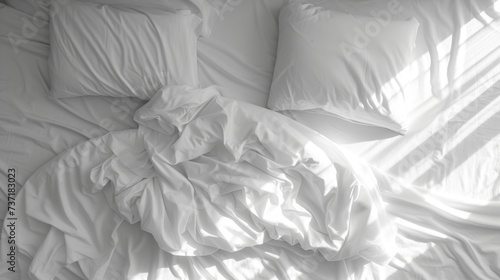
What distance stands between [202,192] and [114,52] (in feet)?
1.98

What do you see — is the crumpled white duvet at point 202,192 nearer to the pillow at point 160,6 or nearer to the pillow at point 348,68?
the pillow at point 348,68

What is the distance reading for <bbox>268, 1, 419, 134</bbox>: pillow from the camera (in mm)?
1785

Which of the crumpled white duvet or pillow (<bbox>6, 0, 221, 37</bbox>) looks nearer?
the crumpled white duvet

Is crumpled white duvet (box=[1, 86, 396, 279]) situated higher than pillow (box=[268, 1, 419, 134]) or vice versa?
pillow (box=[268, 1, 419, 134])

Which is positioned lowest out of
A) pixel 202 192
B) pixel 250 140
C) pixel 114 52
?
pixel 202 192

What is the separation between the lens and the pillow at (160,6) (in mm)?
1862

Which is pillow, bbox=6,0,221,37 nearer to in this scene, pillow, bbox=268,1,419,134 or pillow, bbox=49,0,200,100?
pillow, bbox=49,0,200,100

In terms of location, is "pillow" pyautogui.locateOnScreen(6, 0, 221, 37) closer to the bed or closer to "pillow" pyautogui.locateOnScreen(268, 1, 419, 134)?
the bed

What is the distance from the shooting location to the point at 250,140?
169 cm

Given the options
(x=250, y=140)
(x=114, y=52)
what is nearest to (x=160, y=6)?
(x=114, y=52)

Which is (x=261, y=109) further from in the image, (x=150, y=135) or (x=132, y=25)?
(x=132, y=25)

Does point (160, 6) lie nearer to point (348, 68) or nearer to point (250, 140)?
point (250, 140)

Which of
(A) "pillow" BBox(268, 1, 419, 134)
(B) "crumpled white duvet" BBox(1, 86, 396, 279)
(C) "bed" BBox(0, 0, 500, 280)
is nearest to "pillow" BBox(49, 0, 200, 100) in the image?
(C) "bed" BBox(0, 0, 500, 280)

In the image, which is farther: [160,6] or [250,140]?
[160,6]
